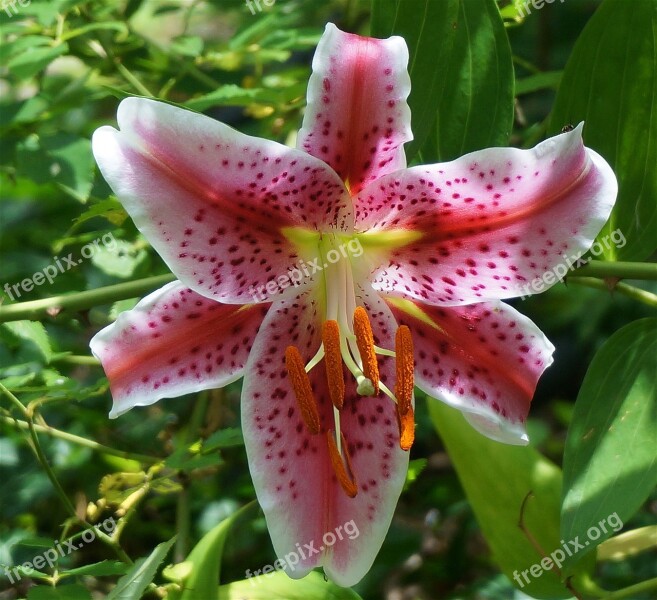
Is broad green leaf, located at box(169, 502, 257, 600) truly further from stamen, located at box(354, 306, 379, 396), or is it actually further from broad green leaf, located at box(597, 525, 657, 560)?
broad green leaf, located at box(597, 525, 657, 560)

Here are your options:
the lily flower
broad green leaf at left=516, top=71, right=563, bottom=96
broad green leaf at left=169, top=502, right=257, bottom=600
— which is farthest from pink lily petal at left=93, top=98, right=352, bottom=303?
broad green leaf at left=516, top=71, right=563, bottom=96

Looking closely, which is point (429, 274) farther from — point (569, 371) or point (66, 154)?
point (569, 371)

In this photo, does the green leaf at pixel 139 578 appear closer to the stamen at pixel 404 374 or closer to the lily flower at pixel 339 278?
the lily flower at pixel 339 278

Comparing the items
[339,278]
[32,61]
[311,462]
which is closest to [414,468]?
[311,462]

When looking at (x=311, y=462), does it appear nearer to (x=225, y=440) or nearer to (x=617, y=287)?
(x=225, y=440)

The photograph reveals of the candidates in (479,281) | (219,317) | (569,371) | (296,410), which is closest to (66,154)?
(219,317)
